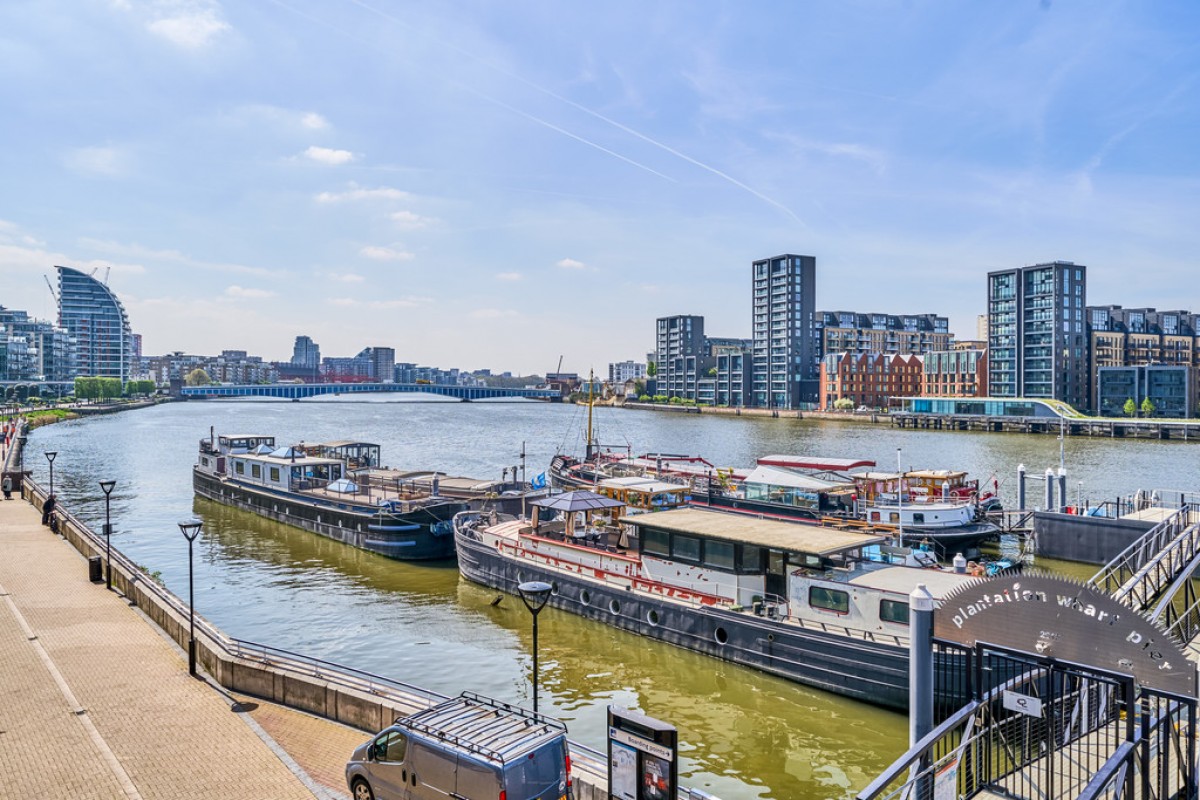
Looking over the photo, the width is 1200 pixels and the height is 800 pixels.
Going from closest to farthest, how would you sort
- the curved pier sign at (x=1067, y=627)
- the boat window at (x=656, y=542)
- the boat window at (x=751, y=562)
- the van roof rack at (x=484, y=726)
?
the curved pier sign at (x=1067, y=627), the van roof rack at (x=484, y=726), the boat window at (x=751, y=562), the boat window at (x=656, y=542)

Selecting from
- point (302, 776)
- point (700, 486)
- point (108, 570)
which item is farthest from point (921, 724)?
point (700, 486)

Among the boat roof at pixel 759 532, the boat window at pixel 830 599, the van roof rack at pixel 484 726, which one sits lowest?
the boat window at pixel 830 599

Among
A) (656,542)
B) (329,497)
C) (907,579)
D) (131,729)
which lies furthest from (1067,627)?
(329,497)

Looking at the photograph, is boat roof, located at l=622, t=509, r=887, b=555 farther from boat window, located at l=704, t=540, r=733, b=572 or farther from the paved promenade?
the paved promenade

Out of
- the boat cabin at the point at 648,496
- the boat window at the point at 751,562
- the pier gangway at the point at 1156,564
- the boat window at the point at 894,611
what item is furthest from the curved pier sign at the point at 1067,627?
the boat cabin at the point at 648,496

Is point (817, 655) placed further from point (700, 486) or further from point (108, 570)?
point (700, 486)

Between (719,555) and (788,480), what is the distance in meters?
22.1

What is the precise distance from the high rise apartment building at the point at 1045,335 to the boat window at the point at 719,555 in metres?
167

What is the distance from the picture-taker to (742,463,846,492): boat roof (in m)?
46.3

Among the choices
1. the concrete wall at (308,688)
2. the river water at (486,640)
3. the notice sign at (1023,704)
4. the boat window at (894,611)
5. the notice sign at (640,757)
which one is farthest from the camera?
the boat window at (894,611)

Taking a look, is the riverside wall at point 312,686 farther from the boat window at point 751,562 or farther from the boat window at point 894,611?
the boat window at point 751,562

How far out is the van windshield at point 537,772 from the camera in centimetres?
1169

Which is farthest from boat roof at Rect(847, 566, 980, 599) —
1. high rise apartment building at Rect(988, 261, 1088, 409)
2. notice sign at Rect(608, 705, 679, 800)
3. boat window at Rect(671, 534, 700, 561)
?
high rise apartment building at Rect(988, 261, 1088, 409)

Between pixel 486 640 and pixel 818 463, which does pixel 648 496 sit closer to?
pixel 486 640
